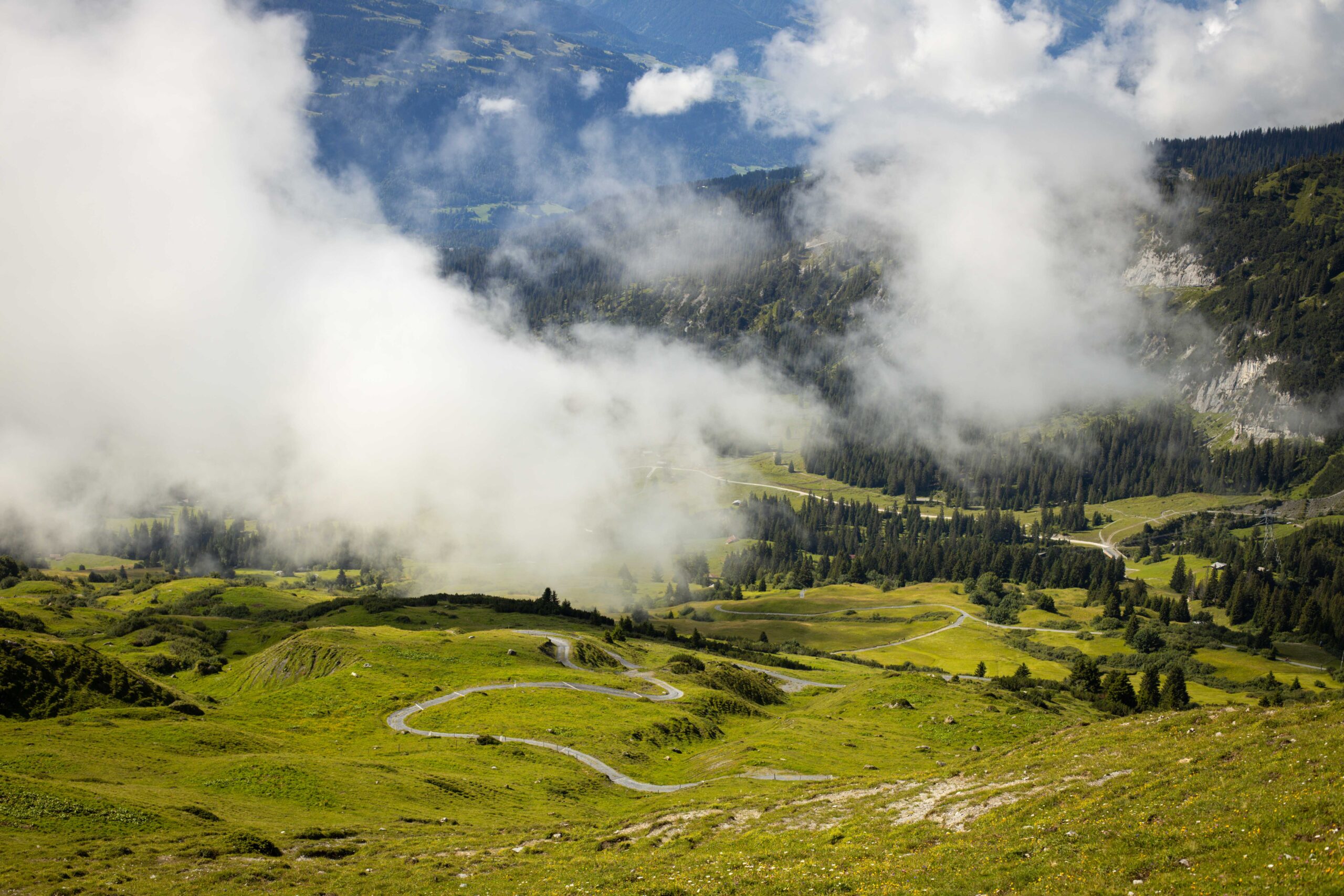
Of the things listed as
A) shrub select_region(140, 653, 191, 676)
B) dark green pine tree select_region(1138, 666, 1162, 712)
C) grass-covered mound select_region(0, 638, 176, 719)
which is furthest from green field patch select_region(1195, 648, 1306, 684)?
shrub select_region(140, 653, 191, 676)

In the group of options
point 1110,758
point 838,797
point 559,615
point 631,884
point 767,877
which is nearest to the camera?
point 767,877

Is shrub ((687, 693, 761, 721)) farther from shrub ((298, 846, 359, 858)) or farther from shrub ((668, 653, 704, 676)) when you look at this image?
shrub ((298, 846, 359, 858))

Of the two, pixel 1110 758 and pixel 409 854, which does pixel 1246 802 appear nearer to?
pixel 1110 758

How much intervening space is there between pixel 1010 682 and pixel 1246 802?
107321mm

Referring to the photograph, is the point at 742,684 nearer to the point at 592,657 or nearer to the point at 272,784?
the point at 592,657

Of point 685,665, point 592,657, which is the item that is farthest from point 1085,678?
point 592,657

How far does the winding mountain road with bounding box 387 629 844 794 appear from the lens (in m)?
73.9

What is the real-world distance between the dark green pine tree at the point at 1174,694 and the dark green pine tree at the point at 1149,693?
99cm

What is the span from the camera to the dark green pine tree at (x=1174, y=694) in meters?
120

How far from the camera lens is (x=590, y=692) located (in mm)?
110250

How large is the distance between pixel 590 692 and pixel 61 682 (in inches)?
2297

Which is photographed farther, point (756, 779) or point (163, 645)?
point (163, 645)

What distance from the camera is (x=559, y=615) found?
19588 centimetres

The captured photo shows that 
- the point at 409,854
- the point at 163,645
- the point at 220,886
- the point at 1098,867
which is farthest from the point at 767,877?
the point at 163,645
